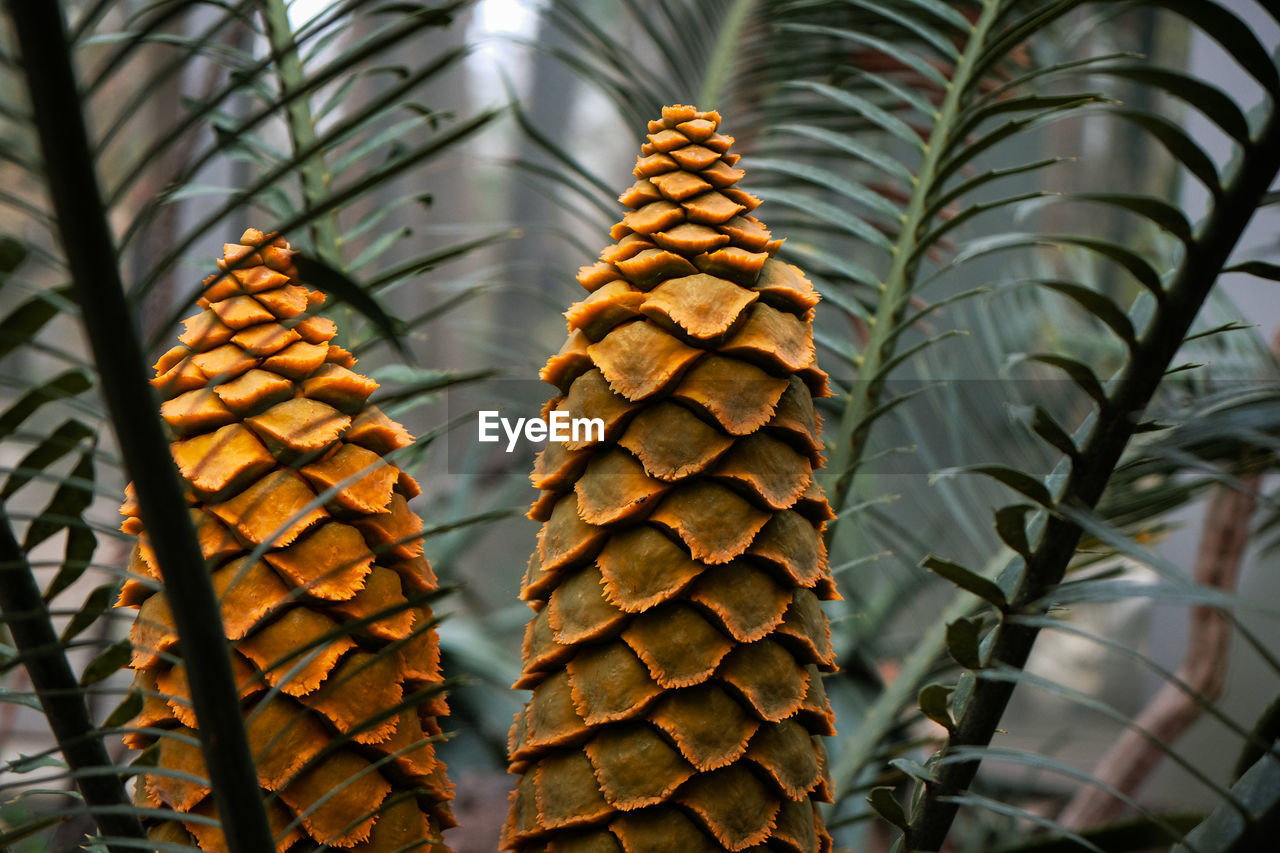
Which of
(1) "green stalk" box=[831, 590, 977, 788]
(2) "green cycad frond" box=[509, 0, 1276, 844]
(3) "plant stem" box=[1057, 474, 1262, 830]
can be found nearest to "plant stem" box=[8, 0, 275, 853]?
(2) "green cycad frond" box=[509, 0, 1276, 844]

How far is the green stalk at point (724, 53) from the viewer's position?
2.88 feet

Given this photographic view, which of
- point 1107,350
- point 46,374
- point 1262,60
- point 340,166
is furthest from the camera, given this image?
point 46,374

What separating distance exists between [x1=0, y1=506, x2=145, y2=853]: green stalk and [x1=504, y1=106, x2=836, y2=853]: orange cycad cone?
0.16 meters

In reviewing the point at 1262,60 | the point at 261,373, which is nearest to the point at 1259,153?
the point at 1262,60

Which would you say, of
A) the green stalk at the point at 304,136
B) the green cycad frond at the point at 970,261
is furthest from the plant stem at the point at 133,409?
the green stalk at the point at 304,136

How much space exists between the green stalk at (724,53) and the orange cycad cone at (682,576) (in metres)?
0.49

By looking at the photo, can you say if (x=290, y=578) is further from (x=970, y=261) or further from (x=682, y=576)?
(x=970, y=261)

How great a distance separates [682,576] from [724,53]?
2.13ft

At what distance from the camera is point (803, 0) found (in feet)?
2.53

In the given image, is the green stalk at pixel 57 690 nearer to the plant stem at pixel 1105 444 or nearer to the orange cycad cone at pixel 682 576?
the orange cycad cone at pixel 682 576

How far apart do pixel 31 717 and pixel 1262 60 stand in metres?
2.47

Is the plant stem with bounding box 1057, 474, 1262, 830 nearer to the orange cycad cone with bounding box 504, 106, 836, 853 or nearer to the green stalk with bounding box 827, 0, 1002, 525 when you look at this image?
the green stalk with bounding box 827, 0, 1002, 525

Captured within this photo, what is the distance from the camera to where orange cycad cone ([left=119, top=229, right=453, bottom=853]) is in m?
0.40

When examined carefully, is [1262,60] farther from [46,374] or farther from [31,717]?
[31,717]
